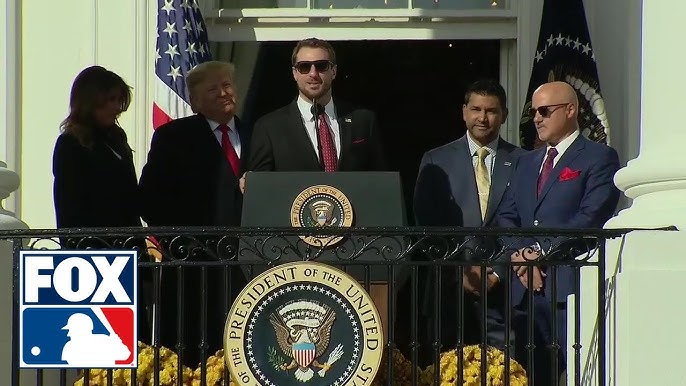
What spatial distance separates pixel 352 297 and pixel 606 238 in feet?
3.56

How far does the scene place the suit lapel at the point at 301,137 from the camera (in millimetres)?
8633

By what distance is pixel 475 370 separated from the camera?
7.80 meters

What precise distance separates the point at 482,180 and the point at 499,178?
0.33ft

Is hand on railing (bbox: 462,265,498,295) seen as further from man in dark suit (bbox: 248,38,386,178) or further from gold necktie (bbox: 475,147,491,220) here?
man in dark suit (bbox: 248,38,386,178)

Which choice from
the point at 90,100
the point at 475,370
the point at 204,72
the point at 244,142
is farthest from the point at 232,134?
the point at 475,370

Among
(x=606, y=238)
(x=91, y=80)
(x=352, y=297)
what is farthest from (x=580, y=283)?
(x=91, y=80)

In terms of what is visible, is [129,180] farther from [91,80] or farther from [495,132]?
[495,132]

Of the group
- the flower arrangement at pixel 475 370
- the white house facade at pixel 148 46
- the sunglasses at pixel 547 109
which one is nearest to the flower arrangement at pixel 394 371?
the flower arrangement at pixel 475 370

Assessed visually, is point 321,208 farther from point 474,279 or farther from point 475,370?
point 475,370

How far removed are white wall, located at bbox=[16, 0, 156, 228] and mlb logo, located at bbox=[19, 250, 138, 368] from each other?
2.78 meters

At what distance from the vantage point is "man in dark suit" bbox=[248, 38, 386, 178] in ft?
28.3

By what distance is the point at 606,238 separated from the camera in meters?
7.36

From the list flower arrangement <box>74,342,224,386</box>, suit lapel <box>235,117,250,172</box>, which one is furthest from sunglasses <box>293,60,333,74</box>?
flower arrangement <box>74,342,224,386</box>

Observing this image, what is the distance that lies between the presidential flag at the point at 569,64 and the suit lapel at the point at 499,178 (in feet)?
2.65
